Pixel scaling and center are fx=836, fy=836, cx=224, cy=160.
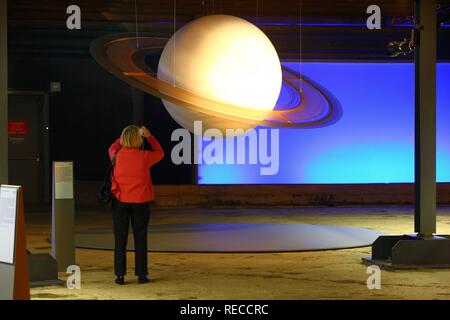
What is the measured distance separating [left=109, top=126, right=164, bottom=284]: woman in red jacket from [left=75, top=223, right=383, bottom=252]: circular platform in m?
2.64

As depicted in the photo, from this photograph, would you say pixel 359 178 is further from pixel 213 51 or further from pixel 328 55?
pixel 213 51

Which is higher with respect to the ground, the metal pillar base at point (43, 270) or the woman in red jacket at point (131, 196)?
the woman in red jacket at point (131, 196)

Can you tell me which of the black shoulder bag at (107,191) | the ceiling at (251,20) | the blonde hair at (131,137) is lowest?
the black shoulder bag at (107,191)

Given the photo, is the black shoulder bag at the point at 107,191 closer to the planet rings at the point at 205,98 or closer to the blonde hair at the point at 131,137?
the blonde hair at the point at 131,137

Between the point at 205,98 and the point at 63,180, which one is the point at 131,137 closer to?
the point at 205,98

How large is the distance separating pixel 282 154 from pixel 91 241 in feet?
28.9

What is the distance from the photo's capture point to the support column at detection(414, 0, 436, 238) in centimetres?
1080

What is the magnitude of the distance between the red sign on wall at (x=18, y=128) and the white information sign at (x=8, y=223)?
15.3m

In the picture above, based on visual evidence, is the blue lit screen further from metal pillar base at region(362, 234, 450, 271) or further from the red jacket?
the red jacket

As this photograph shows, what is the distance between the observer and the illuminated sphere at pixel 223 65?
10.9 m

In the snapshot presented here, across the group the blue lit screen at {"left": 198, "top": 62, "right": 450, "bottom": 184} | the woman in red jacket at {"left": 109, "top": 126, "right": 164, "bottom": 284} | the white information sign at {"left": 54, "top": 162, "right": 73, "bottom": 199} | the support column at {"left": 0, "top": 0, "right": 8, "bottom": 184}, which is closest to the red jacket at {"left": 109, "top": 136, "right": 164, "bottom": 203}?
the woman in red jacket at {"left": 109, "top": 126, "right": 164, "bottom": 284}

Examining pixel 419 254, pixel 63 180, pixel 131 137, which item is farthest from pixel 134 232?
pixel 419 254

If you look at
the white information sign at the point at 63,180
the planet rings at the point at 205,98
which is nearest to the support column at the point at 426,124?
the planet rings at the point at 205,98
